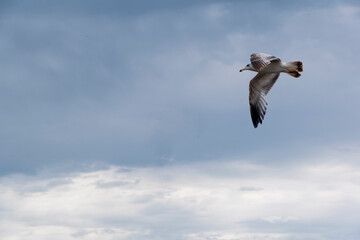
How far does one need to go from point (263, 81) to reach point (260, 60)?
16.8ft

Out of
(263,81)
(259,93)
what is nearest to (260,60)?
(263,81)

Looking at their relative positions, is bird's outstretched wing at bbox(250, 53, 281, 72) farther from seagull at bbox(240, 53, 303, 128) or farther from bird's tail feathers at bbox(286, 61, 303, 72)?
bird's tail feathers at bbox(286, 61, 303, 72)

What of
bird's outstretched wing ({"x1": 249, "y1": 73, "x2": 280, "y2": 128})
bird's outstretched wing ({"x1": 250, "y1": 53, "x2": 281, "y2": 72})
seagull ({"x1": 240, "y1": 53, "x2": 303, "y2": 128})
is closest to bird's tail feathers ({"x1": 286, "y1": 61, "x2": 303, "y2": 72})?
seagull ({"x1": 240, "y1": 53, "x2": 303, "y2": 128})

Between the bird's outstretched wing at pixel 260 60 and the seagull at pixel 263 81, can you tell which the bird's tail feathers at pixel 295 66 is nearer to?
the seagull at pixel 263 81

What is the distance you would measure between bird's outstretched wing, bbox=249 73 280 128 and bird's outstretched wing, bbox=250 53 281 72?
10.1ft

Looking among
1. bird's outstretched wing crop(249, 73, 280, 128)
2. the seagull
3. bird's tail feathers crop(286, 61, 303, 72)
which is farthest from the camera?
bird's outstretched wing crop(249, 73, 280, 128)

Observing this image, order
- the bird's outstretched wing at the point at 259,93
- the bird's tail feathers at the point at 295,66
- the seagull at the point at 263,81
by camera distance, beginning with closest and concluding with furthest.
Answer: the bird's tail feathers at the point at 295,66
the seagull at the point at 263,81
the bird's outstretched wing at the point at 259,93

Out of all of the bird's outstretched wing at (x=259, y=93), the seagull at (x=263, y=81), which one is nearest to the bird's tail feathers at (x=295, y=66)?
the seagull at (x=263, y=81)

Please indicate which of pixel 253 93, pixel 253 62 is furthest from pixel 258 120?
pixel 253 62

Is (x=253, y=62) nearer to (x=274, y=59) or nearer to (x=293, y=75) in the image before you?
(x=274, y=59)

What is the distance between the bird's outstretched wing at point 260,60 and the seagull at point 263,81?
1.49 ft

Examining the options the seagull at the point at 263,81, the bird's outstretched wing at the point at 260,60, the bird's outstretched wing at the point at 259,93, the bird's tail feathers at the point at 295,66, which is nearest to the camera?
the bird's outstretched wing at the point at 260,60

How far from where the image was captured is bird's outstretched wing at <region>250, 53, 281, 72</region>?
27156mm

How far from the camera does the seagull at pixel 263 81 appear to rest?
3005 cm
